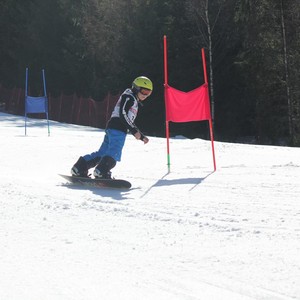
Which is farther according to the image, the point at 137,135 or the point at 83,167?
the point at 83,167

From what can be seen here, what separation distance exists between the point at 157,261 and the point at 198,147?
8540 millimetres

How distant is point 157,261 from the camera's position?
13.4 ft

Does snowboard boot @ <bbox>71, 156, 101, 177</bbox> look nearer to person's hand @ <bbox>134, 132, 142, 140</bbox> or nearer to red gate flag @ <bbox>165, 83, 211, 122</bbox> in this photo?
person's hand @ <bbox>134, 132, 142, 140</bbox>

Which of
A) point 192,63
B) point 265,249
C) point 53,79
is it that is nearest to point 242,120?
point 192,63

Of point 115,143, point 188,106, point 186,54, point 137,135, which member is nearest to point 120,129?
point 115,143

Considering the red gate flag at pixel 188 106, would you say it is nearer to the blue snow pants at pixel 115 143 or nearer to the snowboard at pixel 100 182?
the blue snow pants at pixel 115 143

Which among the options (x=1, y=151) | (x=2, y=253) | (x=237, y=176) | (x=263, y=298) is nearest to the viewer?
(x=263, y=298)

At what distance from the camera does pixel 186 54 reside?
105 ft

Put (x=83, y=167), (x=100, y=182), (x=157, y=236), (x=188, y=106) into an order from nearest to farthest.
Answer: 1. (x=157, y=236)
2. (x=100, y=182)
3. (x=83, y=167)
4. (x=188, y=106)

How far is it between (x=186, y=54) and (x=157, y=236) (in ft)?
92.2

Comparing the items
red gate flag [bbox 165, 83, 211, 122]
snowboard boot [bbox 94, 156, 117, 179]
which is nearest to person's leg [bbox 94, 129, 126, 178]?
snowboard boot [bbox 94, 156, 117, 179]

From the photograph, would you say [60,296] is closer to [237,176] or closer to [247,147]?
[237,176]

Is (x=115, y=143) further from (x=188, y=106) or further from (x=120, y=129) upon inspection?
(x=188, y=106)

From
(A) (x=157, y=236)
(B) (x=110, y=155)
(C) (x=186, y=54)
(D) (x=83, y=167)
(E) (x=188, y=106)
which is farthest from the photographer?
(C) (x=186, y=54)
